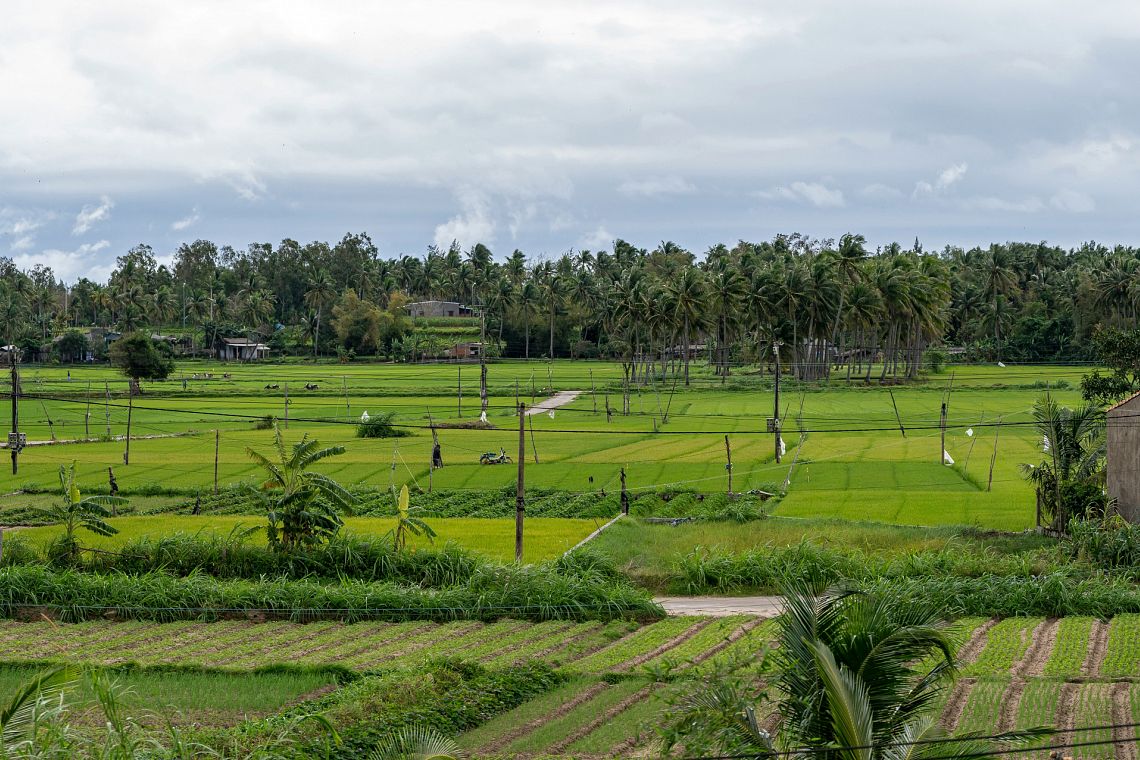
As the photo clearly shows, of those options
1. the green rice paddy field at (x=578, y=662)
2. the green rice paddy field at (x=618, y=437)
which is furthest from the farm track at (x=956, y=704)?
the green rice paddy field at (x=618, y=437)

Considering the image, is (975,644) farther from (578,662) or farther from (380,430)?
(380,430)

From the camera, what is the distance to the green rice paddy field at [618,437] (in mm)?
39406

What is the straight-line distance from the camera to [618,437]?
5741cm

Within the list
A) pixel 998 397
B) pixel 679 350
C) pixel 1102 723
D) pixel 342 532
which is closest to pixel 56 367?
pixel 679 350

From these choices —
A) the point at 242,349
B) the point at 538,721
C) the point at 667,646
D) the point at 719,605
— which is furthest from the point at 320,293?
the point at 538,721

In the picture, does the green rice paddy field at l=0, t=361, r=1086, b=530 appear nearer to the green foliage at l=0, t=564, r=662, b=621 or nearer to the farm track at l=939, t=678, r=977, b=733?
the green foliage at l=0, t=564, r=662, b=621

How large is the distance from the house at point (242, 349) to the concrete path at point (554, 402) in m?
53.7

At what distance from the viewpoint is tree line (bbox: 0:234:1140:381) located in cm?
9319

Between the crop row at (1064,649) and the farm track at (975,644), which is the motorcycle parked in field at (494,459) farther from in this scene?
the crop row at (1064,649)

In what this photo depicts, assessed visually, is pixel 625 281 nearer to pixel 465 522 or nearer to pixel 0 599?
pixel 465 522

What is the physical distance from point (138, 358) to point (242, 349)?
152 feet

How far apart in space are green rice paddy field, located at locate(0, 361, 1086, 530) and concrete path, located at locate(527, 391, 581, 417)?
963 millimetres

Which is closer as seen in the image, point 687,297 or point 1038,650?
point 1038,650

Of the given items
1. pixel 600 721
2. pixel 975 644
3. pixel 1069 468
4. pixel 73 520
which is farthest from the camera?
pixel 1069 468
